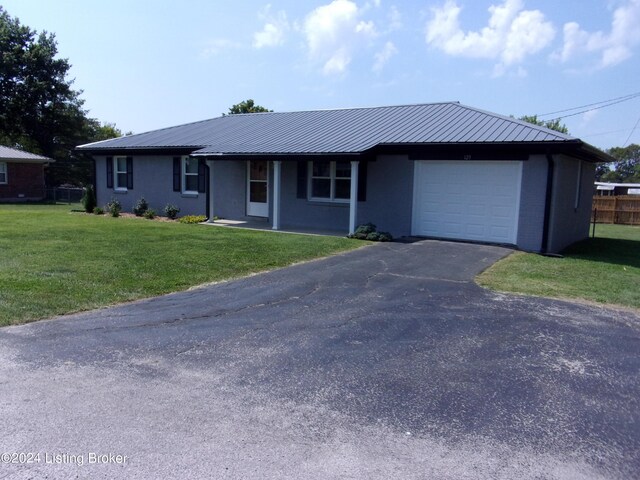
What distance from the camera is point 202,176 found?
66.7ft

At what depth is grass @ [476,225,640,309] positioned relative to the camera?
352 inches

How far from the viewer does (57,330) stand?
244 inches

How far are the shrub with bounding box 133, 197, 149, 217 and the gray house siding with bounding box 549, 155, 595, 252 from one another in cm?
1502

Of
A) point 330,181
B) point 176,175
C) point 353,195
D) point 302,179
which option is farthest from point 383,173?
point 176,175

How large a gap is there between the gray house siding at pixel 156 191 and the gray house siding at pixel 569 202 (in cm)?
1223

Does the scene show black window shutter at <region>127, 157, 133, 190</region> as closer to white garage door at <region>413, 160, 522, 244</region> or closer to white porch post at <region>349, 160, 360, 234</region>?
white porch post at <region>349, 160, 360, 234</region>

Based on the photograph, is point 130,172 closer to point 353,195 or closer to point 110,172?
point 110,172

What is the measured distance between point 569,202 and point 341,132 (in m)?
7.43

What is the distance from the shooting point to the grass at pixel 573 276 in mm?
8930

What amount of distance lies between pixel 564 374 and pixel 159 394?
378 centimetres

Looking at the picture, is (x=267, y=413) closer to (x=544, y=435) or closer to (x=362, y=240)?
(x=544, y=435)

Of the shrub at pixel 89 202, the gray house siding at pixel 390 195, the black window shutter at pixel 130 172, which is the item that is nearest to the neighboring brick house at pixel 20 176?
the shrub at pixel 89 202

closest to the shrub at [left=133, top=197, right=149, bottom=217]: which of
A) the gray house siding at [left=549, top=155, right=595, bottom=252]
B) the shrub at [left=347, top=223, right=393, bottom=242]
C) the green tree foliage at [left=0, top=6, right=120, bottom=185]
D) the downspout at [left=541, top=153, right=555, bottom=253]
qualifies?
the shrub at [left=347, top=223, right=393, bottom=242]

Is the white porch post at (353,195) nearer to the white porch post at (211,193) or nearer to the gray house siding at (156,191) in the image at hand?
the white porch post at (211,193)
